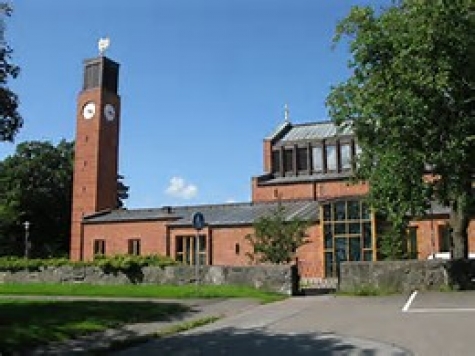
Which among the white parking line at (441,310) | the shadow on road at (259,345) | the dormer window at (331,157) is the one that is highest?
the dormer window at (331,157)

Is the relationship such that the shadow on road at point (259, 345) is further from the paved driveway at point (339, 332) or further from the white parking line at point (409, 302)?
the white parking line at point (409, 302)

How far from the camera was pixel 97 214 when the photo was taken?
5106 centimetres

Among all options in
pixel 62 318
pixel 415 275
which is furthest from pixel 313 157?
pixel 62 318

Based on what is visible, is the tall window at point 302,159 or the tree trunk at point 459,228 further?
the tall window at point 302,159

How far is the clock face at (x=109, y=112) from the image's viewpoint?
177 ft

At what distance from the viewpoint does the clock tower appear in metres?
52.7

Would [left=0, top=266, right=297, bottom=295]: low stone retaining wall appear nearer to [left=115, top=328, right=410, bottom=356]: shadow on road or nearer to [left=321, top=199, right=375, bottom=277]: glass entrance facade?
[left=115, top=328, right=410, bottom=356]: shadow on road

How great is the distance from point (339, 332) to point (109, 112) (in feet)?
151

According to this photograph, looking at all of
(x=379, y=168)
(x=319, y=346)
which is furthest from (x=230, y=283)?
(x=319, y=346)

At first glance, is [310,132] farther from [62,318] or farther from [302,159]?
[62,318]

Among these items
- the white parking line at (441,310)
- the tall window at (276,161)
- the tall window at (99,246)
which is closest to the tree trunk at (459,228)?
the white parking line at (441,310)

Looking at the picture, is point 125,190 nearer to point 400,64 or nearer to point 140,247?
point 140,247

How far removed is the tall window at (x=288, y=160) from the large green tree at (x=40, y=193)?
86.3ft

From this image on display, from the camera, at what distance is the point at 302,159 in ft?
170
